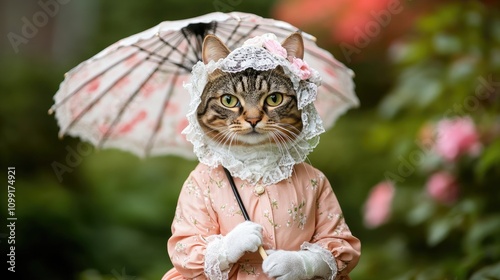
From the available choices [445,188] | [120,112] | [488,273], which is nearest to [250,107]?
[120,112]

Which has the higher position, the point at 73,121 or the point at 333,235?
the point at 73,121

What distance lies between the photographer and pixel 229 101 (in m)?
2.63

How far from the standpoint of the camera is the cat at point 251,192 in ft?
8.50

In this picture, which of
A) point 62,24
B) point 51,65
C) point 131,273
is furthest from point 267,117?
point 62,24

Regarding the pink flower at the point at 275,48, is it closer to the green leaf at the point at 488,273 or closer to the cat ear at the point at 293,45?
the cat ear at the point at 293,45

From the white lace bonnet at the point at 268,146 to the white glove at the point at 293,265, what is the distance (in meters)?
0.27

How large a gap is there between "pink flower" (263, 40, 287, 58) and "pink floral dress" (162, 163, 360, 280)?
1.30 ft

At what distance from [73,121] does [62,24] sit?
3.79m

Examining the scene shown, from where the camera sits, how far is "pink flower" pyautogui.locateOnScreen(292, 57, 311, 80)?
8.69 ft

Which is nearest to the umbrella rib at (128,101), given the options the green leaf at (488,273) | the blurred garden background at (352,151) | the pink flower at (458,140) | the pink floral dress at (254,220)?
the pink floral dress at (254,220)

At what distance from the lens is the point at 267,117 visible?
8.54 ft

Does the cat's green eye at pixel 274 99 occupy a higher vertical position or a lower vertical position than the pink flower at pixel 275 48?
lower

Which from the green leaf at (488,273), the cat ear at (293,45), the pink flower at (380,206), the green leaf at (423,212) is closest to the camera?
the cat ear at (293,45)

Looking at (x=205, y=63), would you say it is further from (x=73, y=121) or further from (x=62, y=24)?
(x=62, y=24)
